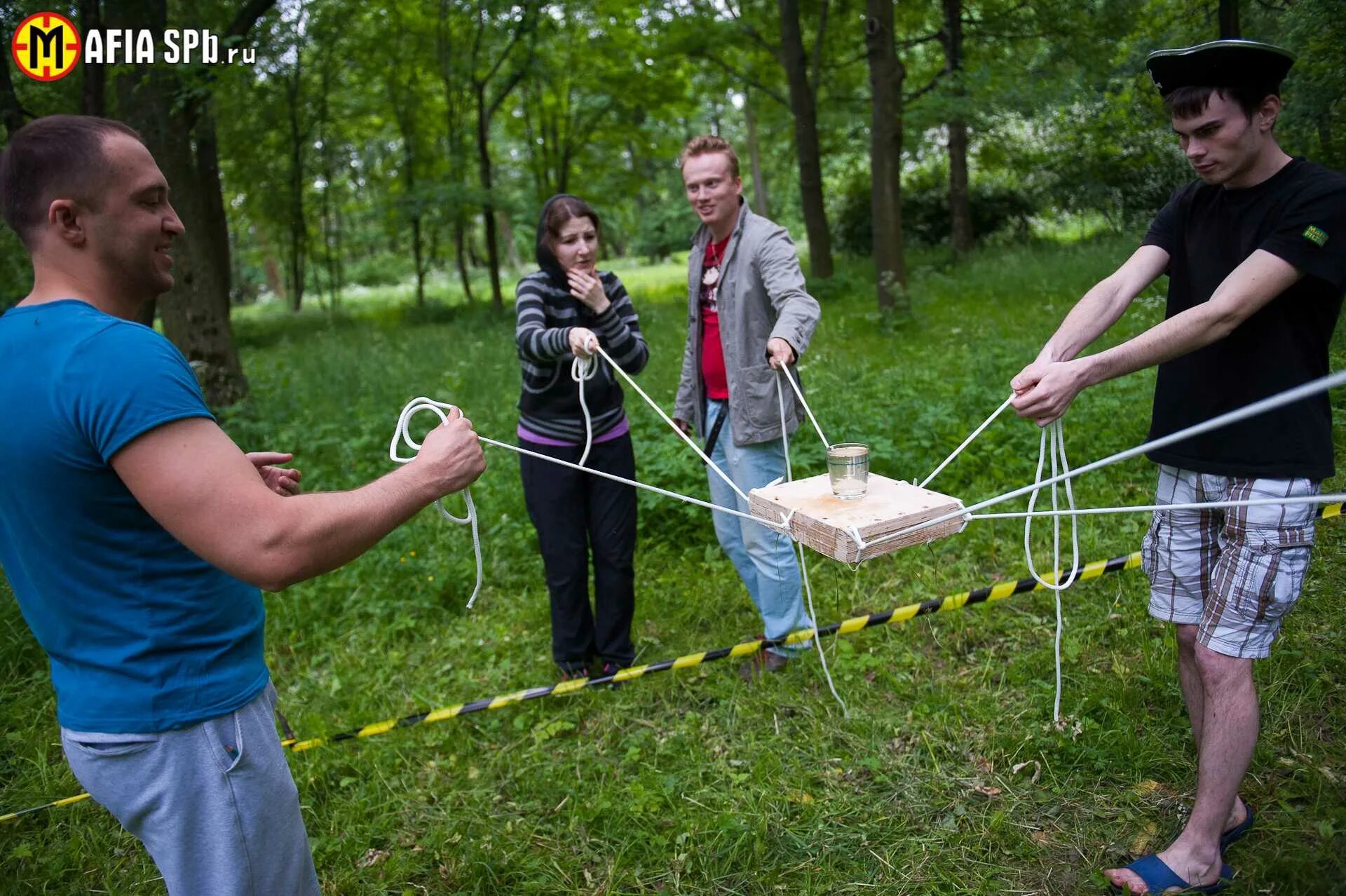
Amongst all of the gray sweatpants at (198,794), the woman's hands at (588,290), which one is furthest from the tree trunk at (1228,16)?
the gray sweatpants at (198,794)

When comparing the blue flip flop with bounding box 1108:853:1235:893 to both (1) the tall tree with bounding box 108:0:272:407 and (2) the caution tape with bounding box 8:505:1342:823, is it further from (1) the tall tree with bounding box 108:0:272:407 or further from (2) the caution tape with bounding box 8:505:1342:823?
(1) the tall tree with bounding box 108:0:272:407

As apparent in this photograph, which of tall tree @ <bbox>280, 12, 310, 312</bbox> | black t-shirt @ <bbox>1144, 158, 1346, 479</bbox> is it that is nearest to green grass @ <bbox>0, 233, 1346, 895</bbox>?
black t-shirt @ <bbox>1144, 158, 1346, 479</bbox>

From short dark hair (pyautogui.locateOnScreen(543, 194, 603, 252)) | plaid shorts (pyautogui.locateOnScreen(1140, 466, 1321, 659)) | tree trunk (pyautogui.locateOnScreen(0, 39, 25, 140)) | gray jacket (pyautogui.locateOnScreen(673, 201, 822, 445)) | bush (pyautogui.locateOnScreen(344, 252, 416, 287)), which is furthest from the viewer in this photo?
bush (pyautogui.locateOnScreen(344, 252, 416, 287))

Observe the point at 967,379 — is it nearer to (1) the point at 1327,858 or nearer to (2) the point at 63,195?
(1) the point at 1327,858

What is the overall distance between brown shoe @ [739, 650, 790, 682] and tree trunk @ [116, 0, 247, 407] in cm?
589

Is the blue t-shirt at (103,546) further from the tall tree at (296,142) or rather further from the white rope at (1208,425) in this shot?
the tall tree at (296,142)

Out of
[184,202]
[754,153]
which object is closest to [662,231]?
[754,153]

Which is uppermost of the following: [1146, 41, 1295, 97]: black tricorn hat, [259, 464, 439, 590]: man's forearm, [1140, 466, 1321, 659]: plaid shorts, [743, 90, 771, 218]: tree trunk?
[743, 90, 771, 218]: tree trunk

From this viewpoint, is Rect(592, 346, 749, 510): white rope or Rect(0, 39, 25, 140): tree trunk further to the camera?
Rect(0, 39, 25, 140): tree trunk

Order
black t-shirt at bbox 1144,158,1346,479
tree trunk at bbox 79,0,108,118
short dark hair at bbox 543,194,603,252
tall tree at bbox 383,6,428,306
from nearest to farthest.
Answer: black t-shirt at bbox 1144,158,1346,479 < short dark hair at bbox 543,194,603,252 < tree trunk at bbox 79,0,108,118 < tall tree at bbox 383,6,428,306

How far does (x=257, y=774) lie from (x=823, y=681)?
8.01ft

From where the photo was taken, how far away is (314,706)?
4012 millimetres

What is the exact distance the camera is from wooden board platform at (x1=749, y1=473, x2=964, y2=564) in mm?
2289

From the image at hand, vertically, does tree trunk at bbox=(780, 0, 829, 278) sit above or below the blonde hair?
above
